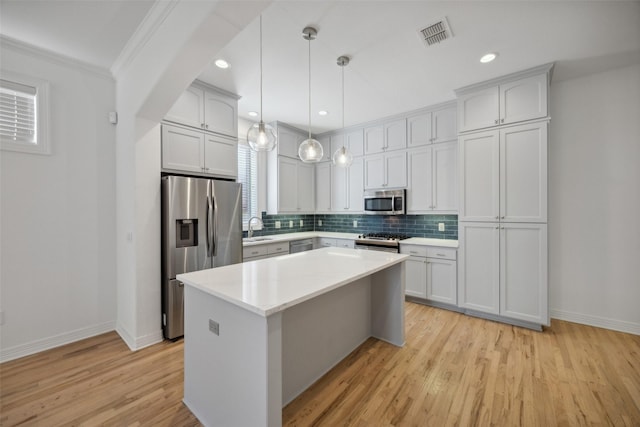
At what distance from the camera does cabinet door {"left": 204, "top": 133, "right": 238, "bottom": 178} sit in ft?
10.2

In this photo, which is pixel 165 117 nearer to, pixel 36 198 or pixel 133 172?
pixel 133 172

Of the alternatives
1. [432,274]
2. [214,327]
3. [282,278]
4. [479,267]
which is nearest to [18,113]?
[214,327]

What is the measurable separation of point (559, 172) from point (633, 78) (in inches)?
42.3

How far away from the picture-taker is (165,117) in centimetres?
276

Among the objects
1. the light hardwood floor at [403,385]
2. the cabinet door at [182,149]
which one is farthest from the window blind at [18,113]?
the light hardwood floor at [403,385]

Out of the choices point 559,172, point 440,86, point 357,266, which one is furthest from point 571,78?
point 357,266

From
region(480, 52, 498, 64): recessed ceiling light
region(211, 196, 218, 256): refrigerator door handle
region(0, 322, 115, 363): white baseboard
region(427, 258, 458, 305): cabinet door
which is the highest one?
region(480, 52, 498, 64): recessed ceiling light

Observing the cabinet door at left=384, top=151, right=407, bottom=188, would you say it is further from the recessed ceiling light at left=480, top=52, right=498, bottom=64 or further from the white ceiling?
the recessed ceiling light at left=480, top=52, right=498, bottom=64

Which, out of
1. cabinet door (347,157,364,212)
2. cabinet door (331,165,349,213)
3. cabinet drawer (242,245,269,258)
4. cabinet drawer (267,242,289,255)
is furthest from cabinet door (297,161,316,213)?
cabinet drawer (242,245,269,258)

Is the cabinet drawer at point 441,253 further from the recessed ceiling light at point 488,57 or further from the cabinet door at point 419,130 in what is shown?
the recessed ceiling light at point 488,57

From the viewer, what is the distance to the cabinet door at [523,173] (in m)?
2.77

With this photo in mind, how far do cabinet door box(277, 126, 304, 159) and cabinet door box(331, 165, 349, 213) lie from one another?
802mm

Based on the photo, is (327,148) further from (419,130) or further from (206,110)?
(206,110)

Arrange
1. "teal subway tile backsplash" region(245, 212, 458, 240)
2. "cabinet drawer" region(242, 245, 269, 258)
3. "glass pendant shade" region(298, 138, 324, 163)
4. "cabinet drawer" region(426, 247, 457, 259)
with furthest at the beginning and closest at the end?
"teal subway tile backsplash" region(245, 212, 458, 240) < "cabinet drawer" region(242, 245, 269, 258) < "cabinet drawer" region(426, 247, 457, 259) < "glass pendant shade" region(298, 138, 324, 163)
